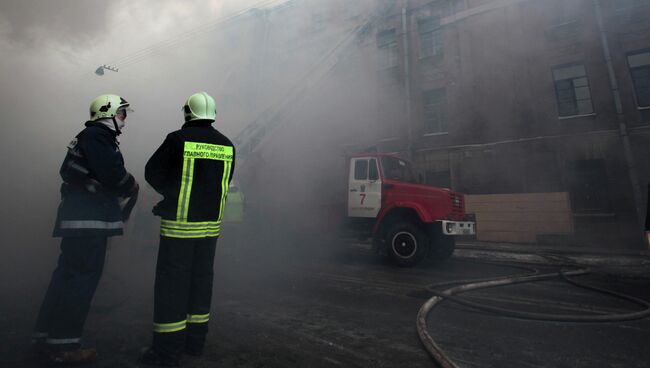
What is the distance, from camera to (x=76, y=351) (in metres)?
1.75

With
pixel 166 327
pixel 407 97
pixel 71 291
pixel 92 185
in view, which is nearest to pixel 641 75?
pixel 407 97

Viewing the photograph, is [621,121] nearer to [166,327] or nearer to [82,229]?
[166,327]

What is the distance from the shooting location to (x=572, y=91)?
1051 centimetres

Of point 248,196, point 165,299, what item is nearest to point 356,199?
point 248,196

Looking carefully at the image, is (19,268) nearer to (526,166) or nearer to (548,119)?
(526,166)

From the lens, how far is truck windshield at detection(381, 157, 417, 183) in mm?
5508

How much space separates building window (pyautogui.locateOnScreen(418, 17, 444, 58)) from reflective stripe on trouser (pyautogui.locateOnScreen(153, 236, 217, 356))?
13.0 metres

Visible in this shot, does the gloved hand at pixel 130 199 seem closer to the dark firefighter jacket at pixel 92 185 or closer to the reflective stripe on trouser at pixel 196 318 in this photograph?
the dark firefighter jacket at pixel 92 185

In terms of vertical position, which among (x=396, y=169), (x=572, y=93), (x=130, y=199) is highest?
(x=572, y=93)

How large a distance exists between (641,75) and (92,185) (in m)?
14.4

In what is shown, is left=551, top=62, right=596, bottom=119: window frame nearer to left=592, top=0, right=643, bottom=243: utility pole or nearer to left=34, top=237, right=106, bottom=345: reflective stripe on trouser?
left=592, top=0, right=643, bottom=243: utility pole

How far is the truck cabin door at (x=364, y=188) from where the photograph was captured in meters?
5.39

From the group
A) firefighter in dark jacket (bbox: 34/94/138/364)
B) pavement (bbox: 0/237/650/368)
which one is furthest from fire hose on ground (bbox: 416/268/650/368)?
firefighter in dark jacket (bbox: 34/94/138/364)

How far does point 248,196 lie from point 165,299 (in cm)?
492
